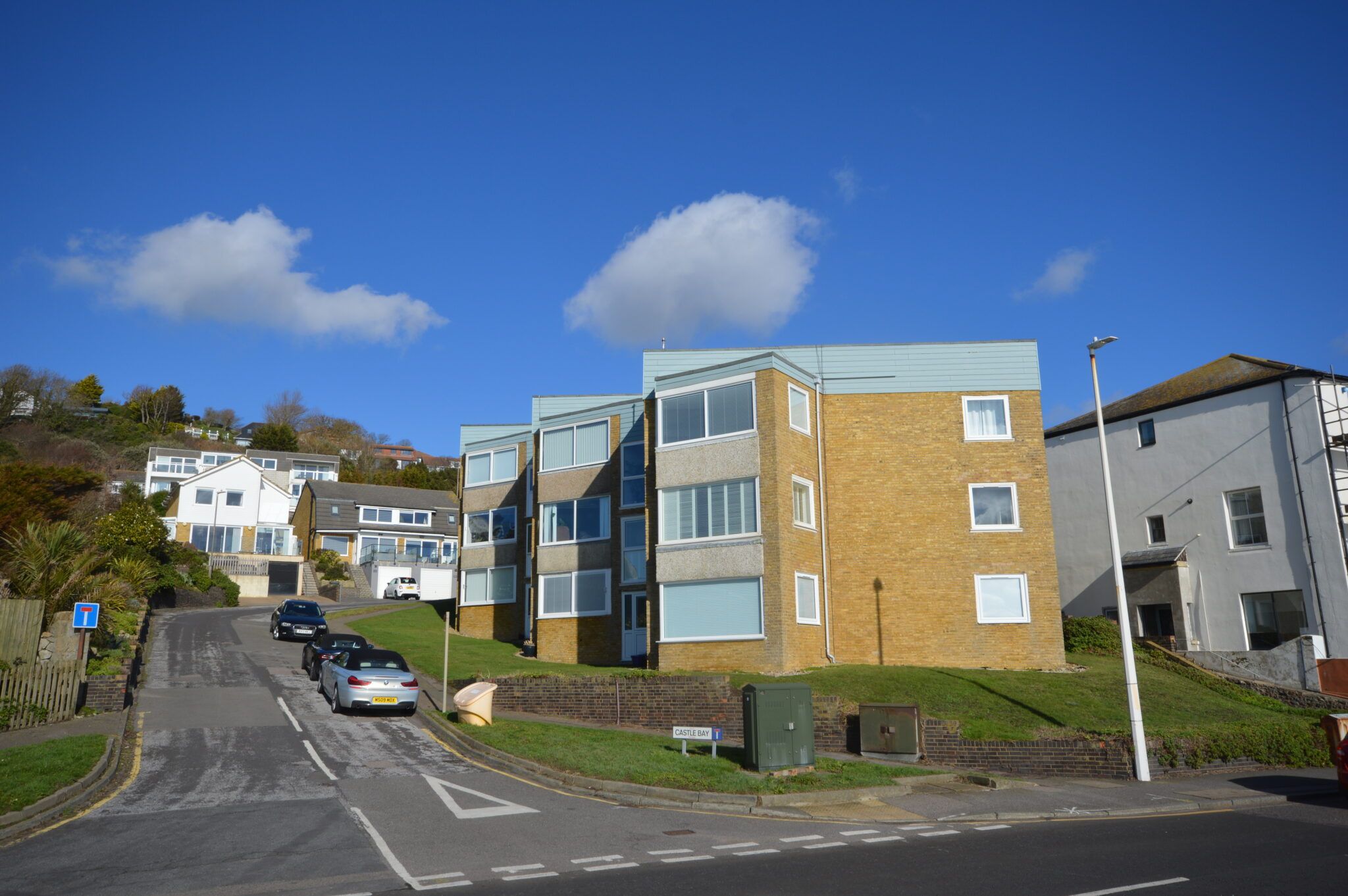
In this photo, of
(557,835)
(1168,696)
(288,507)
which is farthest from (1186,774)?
(288,507)

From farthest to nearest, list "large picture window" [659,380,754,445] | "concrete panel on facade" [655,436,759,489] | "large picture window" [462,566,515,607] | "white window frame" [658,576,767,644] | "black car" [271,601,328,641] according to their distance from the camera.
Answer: "large picture window" [462,566,515,607] < "black car" [271,601,328,641] < "large picture window" [659,380,754,445] < "concrete panel on facade" [655,436,759,489] < "white window frame" [658,576,767,644]

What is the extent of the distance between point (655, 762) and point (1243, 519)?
934 inches

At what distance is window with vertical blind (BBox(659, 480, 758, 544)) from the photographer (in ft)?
86.2

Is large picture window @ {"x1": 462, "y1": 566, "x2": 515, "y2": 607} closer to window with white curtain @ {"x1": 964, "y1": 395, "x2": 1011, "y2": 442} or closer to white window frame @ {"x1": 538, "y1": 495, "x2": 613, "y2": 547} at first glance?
white window frame @ {"x1": 538, "y1": 495, "x2": 613, "y2": 547}

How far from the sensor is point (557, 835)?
11.6m

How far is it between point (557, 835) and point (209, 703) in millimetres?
14065

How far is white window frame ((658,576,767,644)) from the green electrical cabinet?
8.92 meters

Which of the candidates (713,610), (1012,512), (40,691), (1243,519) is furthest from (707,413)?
(1243,519)

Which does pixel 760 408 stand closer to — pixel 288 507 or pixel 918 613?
pixel 918 613

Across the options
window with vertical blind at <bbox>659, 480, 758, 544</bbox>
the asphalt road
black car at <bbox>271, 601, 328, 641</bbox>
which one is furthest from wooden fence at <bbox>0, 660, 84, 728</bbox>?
black car at <bbox>271, 601, 328, 641</bbox>

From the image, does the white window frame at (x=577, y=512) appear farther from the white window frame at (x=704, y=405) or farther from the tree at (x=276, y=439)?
the tree at (x=276, y=439)

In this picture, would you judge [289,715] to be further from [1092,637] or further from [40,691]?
[1092,637]

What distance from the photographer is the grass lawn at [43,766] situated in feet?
39.9

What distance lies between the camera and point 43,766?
13773mm
